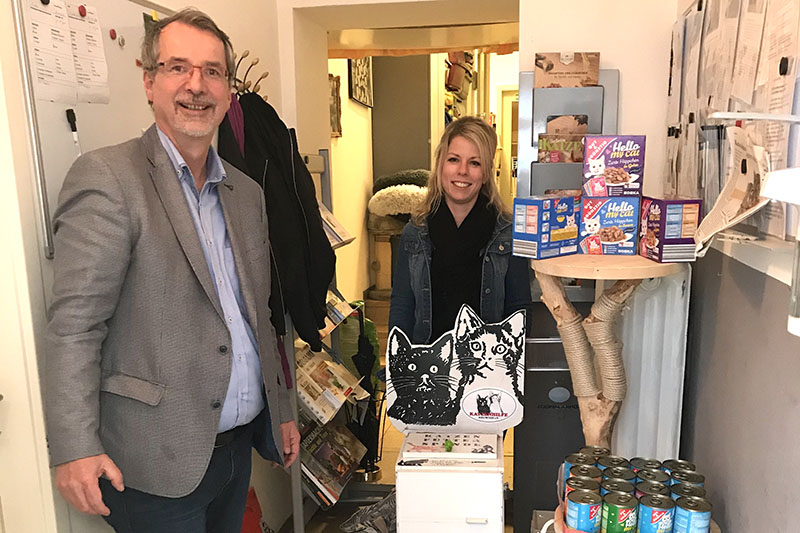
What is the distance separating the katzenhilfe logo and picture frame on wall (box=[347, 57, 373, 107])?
337cm

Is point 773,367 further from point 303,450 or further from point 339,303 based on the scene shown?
point 303,450

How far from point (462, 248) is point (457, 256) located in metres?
0.03

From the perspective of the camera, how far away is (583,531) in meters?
1.26

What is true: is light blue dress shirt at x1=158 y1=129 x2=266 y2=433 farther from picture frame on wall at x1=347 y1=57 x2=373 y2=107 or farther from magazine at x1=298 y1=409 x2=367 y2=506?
picture frame on wall at x1=347 y1=57 x2=373 y2=107

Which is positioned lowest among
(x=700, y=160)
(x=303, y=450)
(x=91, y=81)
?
(x=303, y=450)

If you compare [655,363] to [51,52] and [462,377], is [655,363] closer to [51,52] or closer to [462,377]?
[462,377]

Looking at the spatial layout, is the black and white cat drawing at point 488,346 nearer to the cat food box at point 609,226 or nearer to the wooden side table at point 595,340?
the wooden side table at point 595,340

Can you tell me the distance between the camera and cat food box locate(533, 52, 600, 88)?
2.07 meters

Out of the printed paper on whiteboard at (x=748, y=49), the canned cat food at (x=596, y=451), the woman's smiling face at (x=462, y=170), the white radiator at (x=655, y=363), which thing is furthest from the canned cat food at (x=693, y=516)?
the woman's smiling face at (x=462, y=170)

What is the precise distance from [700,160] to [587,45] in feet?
2.76

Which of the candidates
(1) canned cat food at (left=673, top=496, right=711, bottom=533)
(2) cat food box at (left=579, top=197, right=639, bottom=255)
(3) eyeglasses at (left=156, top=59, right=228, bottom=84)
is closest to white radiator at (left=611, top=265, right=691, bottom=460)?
(2) cat food box at (left=579, top=197, right=639, bottom=255)

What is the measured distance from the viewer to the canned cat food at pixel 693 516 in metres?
1.20

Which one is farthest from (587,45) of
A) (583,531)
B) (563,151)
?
(583,531)

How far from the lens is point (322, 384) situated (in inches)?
91.1
